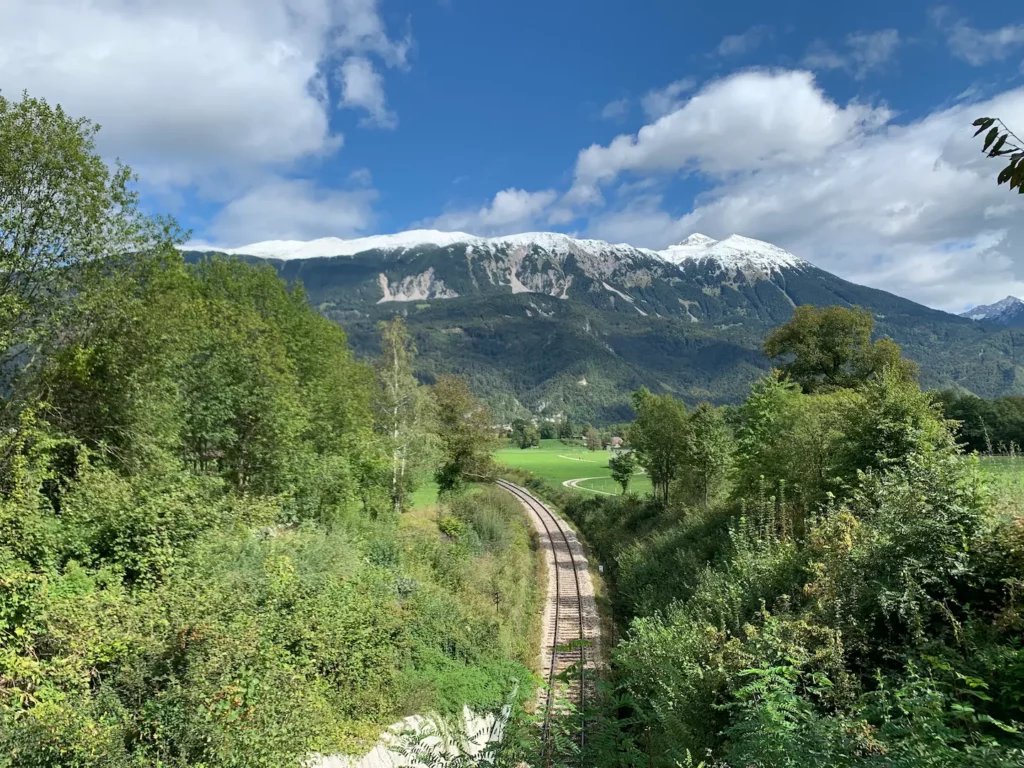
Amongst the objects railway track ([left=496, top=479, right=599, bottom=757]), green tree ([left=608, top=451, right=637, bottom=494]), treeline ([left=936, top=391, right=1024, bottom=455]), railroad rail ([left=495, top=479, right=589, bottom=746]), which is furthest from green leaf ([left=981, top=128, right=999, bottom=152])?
green tree ([left=608, top=451, right=637, bottom=494])

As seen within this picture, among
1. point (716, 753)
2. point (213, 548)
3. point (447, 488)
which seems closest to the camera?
point (716, 753)

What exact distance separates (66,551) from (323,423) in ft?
40.1

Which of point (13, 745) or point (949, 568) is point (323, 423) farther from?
point (949, 568)

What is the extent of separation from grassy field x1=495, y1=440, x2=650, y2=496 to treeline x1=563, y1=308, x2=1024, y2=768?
30.4m

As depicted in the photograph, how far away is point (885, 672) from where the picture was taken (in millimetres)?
7352

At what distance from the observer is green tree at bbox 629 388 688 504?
1268 inches

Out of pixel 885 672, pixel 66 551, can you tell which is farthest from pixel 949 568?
pixel 66 551

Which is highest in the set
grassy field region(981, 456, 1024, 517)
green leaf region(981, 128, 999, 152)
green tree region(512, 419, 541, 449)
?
green leaf region(981, 128, 999, 152)

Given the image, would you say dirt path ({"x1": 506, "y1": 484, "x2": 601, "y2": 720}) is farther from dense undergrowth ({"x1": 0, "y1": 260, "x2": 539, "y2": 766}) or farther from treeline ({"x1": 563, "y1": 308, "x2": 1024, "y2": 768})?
treeline ({"x1": 563, "y1": 308, "x2": 1024, "y2": 768})

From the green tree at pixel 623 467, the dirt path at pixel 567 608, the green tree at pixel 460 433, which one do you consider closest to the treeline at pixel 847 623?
the dirt path at pixel 567 608

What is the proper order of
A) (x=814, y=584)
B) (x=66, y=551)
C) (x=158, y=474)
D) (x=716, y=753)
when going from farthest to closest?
(x=158, y=474)
(x=66, y=551)
(x=814, y=584)
(x=716, y=753)

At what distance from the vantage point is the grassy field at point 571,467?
61.6m

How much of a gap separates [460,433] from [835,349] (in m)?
29.7

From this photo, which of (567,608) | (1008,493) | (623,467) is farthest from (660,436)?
(1008,493)
